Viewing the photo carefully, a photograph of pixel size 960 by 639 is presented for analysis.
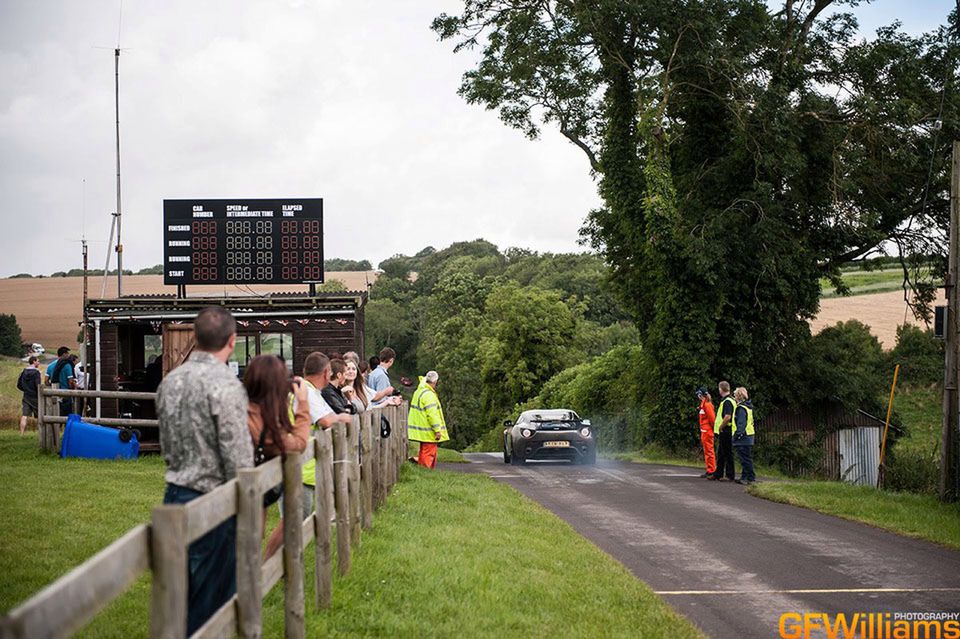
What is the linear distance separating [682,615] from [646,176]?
26.6 m

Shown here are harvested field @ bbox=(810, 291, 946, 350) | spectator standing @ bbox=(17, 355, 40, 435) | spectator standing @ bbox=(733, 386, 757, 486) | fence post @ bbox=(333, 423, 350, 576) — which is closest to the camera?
fence post @ bbox=(333, 423, 350, 576)

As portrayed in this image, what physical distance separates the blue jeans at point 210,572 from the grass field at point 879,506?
9635 millimetres

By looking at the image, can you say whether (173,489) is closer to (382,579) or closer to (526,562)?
(382,579)

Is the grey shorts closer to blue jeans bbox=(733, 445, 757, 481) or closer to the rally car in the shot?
the rally car

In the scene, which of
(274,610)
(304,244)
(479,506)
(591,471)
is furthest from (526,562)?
(304,244)

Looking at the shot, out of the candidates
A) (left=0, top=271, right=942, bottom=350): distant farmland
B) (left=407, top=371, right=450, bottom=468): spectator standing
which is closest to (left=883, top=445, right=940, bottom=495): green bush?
(left=407, top=371, right=450, bottom=468): spectator standing

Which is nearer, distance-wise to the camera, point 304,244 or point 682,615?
point 682,615

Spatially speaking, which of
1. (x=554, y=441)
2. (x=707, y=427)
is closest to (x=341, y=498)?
(x=707, y=427)

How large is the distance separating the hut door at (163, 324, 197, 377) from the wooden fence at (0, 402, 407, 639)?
1568 centimetres

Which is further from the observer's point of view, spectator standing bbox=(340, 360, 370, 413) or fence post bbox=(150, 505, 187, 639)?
spectator standing bbox=(340, 360, 370, 413)

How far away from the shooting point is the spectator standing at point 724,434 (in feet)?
72.7

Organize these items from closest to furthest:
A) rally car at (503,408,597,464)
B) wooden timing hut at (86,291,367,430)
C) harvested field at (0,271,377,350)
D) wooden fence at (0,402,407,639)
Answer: wooden fence at (0,402,407,639) < wooden timing hut at (86,291,367,430) < rally car at (503,408,597,464) < harvested field at (0,271,377,350)

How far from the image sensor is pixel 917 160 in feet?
106

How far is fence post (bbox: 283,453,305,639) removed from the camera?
675cm
